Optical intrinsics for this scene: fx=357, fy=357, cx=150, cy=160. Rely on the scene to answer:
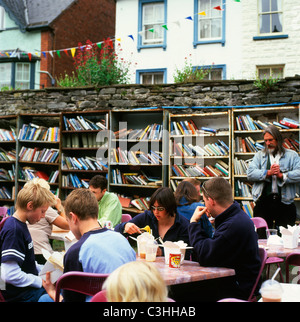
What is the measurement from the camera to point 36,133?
27.6 feet

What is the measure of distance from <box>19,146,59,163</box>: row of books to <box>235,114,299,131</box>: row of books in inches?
162

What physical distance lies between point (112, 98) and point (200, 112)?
6.61 feet

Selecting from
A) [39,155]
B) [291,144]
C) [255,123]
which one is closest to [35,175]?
[39,155]

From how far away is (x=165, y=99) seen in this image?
7.66 meters

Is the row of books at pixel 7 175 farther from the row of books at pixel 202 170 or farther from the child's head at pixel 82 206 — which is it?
the child's head at pixel 82 206

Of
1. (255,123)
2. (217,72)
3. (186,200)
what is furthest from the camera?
(217,72)

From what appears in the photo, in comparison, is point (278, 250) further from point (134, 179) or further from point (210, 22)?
point (210, 22)

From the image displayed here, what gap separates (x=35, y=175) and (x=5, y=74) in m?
7.01

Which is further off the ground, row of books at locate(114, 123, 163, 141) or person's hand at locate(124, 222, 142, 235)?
row of books at locate(114, 123, 163, 141)

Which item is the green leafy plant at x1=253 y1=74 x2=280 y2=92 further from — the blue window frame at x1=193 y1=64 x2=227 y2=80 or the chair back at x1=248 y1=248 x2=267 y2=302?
the chair back at x1=248 y1=248 x2=267 y2=302

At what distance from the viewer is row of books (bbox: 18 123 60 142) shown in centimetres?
829

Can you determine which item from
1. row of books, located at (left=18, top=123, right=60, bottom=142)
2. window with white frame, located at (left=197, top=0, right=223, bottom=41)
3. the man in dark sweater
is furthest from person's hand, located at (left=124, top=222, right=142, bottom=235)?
window with white frame, located at (left=197, top=0, right=223, bottom=41)
